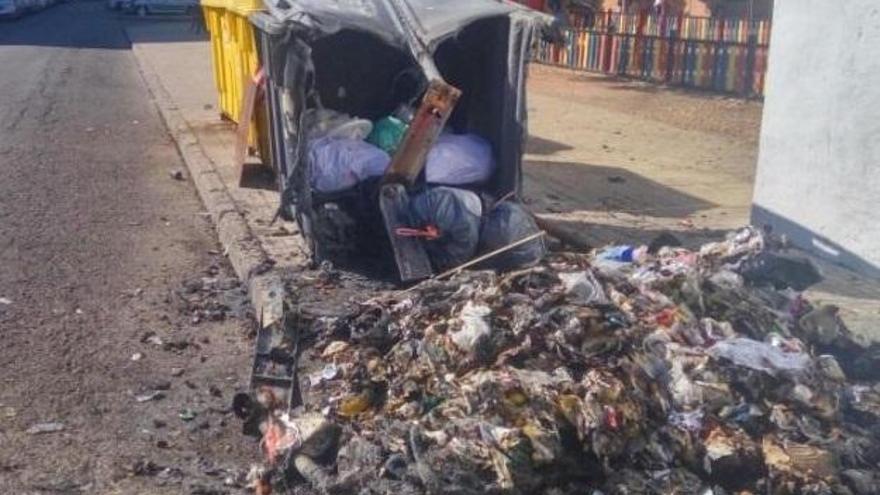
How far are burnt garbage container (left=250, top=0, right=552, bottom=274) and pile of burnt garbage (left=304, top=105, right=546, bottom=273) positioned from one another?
0.4 inches

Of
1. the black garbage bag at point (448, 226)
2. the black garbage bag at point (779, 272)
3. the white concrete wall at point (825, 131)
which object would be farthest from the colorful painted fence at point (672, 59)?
the black garbage bag at point (779, 272)

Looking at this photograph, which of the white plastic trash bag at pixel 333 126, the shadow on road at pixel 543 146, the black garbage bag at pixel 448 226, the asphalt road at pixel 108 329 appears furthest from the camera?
the shadow on road at pixel 543 146

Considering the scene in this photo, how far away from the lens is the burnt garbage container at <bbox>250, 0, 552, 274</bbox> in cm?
723

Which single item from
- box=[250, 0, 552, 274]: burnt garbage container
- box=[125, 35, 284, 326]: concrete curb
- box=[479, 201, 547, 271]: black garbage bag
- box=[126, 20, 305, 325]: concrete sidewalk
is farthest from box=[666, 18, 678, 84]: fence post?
box=[479, 201, 547, 271]: black garbage bag

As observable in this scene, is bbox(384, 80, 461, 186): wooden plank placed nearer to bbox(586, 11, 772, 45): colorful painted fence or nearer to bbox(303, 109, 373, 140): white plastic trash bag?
bbox(303, 109, 373, 140): white plastic trash bag

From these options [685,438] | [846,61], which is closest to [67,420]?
[685,438]

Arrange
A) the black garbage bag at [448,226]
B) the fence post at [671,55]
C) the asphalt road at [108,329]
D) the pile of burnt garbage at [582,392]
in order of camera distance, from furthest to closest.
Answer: the fence post at [671,55] → the black garbage bag at [448,226] → the asphalt road at [108,329] → the pile of burnt garbage at [582,392]

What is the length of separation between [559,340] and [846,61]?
337 centimetres

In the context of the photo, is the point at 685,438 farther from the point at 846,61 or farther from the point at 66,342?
the point at 846,61

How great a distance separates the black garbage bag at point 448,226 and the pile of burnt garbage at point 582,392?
0.70 meters

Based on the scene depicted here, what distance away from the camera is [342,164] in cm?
722

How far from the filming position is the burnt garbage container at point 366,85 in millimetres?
7230

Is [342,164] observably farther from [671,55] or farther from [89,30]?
[89,30]

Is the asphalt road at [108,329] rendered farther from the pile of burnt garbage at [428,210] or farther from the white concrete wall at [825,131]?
the white concrete wall at [825,131]
